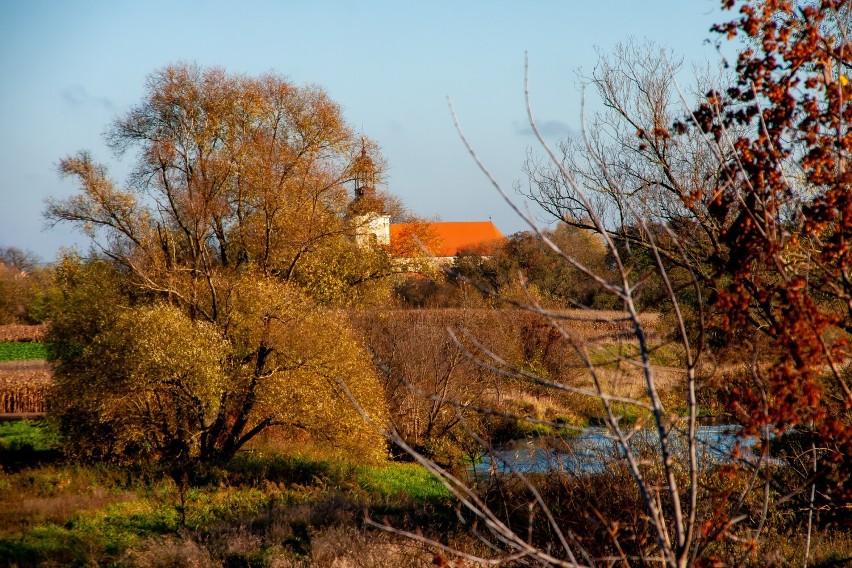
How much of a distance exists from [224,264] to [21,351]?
19.0 metres

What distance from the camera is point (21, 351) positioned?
3722 cm

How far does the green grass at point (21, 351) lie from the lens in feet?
116

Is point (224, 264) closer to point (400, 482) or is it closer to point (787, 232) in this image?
point (400, 482)

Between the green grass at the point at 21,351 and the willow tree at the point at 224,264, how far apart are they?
15776 millimetres

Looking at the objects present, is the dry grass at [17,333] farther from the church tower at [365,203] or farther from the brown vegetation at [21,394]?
the church tower at [365,203]

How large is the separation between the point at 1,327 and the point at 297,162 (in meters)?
25.6

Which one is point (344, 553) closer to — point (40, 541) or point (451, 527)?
point (451, 527)

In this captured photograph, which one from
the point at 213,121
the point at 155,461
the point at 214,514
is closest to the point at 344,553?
the point at 214,514

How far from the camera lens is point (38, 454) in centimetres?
1898

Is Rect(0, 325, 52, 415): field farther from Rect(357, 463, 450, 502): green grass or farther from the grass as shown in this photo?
Rect(357, 463, 450, 502): green grass

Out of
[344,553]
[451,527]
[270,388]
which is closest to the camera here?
[344,553]

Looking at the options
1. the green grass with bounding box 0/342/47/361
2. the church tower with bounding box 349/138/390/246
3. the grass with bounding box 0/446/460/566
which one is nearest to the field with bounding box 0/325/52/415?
the green grass with bounding box 0/342/47/361

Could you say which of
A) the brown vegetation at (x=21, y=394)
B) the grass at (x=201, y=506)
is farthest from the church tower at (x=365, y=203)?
the brown vegetation at (x=21, y=394)

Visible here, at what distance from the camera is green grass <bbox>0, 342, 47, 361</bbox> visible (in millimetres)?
35219
